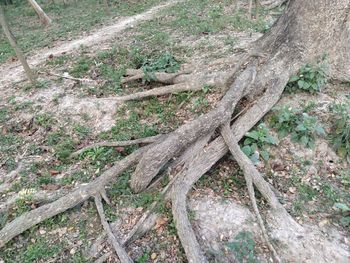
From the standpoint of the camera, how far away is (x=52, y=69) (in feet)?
25.9

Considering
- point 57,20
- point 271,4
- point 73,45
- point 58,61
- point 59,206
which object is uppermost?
point 59,206

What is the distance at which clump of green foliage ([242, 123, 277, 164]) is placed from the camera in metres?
4.34

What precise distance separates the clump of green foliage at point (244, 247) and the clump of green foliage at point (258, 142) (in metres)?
1.18

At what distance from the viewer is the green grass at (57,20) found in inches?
Result: 428

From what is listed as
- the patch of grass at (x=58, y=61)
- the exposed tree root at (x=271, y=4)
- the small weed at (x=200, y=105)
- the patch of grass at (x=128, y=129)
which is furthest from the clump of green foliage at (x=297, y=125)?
the exposed tree root at (x=271, y=4)

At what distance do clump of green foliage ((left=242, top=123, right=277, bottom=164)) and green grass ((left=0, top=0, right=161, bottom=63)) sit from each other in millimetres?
8263

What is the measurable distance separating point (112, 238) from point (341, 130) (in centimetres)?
332

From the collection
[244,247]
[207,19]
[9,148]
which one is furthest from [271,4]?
[244,247]

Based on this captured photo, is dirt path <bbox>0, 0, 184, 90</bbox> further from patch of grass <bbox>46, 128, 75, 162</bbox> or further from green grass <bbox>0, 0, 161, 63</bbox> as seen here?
patch of grass <bbox>46, 128, 75, 162</bbox>

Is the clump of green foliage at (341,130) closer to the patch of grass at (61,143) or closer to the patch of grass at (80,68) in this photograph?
the patch of grass at (61,143)

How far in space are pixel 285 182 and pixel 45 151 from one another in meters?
3.78

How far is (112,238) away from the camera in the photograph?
3.49 m

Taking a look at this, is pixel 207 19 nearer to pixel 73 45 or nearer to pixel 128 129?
pixel 73 45

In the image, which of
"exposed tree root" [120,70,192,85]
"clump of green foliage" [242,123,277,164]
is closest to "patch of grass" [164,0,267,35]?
"exposed tree root" [120,70,192,85]
